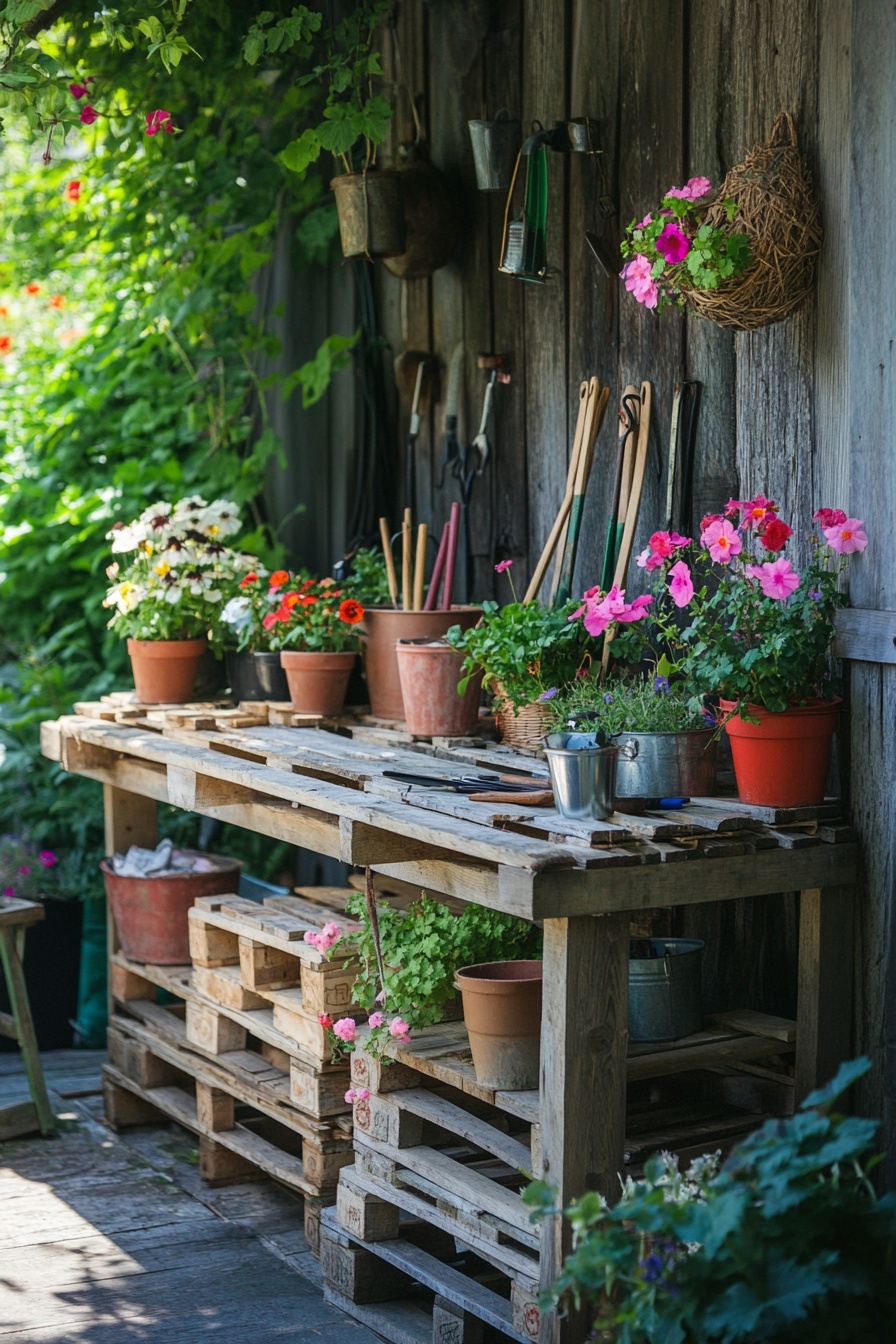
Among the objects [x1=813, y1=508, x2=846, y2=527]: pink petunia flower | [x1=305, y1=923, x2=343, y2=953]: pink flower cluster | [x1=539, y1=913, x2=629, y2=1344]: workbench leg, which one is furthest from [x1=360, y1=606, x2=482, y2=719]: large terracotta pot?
Result: [x1=539, y1=913, x2=629, y2=1344]: workbench leg

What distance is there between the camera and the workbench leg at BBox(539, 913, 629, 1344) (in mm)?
2639

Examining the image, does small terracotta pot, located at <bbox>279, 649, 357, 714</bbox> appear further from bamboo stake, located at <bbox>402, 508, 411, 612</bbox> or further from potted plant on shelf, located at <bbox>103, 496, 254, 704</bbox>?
potted plant on shelf, located at <bbox>103, 496, 254, 704</bbox>

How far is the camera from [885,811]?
2.89m

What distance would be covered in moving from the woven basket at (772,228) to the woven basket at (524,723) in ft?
3.09

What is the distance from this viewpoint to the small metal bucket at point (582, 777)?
8.97 feet

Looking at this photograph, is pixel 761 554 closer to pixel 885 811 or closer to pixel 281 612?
pixel 885 811

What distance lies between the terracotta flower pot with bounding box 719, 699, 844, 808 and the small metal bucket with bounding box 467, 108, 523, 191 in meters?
1.72

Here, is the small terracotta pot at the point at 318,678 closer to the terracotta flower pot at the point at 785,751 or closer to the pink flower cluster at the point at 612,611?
the pink flower cluster at the point at 612,611

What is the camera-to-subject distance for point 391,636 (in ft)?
13.0

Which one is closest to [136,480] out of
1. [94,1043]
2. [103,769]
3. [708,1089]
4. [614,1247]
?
[103,769]

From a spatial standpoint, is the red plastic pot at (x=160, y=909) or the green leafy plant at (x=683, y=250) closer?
the green leafy plant at (x=683, y=250)

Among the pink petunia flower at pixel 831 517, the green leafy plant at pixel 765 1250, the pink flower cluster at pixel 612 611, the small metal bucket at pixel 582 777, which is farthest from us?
the pink flower cluster at pixel 612 611

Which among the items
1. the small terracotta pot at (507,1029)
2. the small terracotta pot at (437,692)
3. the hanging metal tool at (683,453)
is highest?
the hanging metal tool at (683,453)

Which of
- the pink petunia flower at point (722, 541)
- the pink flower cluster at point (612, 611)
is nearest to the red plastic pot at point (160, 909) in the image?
the pink flower cluster at point (612, 611)
